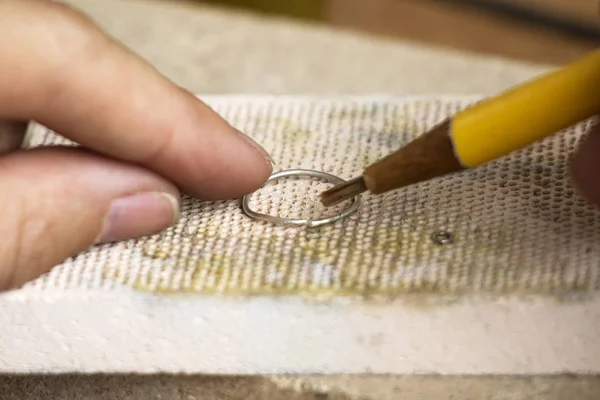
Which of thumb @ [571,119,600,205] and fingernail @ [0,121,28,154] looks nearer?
thumb @ [571,119,600,205]

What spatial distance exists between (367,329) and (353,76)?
0.49 metres

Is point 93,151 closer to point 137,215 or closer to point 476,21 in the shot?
point 137,215

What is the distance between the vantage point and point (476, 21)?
1.07 meters

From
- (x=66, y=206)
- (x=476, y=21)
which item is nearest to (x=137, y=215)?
(x=66, y=206)

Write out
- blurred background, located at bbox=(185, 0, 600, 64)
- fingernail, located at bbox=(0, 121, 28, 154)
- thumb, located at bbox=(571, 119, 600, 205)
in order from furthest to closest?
blurred background, located at bbox=(185, 0, 600, 64) < fingernail, located at bbox=(0, 121, 28, 154) < thumb, located at bbox=(571, 119, 600, 205)

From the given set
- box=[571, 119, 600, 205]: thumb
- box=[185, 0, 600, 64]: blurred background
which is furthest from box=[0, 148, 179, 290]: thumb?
box=[185, 0, 600, 64]: blurred background

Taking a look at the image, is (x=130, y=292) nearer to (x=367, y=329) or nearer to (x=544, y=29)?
(x=367, y=329)

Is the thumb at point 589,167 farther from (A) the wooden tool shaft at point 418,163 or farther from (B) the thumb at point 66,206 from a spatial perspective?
(B) the thumb at point 66,206

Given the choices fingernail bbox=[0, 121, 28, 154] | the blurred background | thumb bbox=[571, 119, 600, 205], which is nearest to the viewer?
thumb bbox=[571, 119, 600, 205]

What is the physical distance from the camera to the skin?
36 cm

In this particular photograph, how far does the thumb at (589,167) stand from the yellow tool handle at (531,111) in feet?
0.05

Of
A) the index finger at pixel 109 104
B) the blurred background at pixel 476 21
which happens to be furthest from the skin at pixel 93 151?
the blurred background at pixel 476 21

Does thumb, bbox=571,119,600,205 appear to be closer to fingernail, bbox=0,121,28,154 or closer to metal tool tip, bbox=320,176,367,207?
metal tool tip, bbox=320,176,367,207

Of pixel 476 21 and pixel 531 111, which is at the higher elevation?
pixel 531 111
